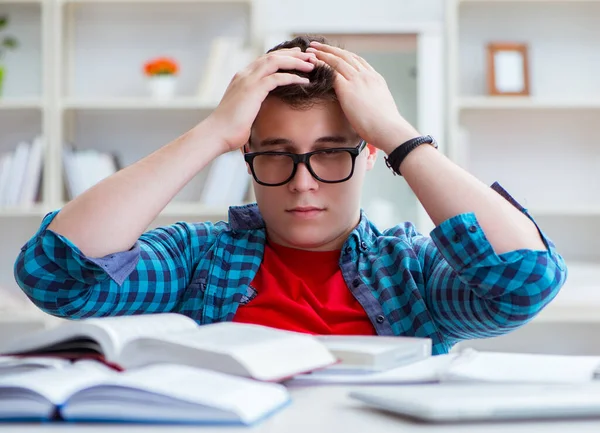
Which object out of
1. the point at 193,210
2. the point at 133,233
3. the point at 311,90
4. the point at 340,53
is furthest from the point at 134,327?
the point at 193,210

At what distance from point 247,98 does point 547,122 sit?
2287 millimetres

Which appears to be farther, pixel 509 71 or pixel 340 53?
pixel 509 71

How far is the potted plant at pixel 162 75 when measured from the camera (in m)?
3.21

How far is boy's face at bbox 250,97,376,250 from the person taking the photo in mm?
1378

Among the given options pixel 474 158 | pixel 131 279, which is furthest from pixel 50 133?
pixel 131 279

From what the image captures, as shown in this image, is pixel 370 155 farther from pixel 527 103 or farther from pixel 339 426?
pixel 527 103

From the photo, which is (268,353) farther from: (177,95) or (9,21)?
(9,21)

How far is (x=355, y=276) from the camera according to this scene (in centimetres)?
142

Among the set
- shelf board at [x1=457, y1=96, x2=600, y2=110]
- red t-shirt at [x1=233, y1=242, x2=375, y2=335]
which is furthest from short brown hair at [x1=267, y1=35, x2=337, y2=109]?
shelf board at [x1=457, y1=96, x2=600, y2=110]

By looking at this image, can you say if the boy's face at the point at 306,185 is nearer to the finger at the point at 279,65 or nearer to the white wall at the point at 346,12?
the finger at the point at 279,65

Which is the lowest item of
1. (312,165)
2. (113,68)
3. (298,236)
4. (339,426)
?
(339,426)

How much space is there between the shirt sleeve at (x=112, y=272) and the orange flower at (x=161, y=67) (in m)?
1.76

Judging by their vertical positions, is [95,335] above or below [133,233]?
below

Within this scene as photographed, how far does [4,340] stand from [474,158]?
2076mm
